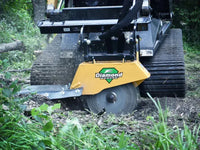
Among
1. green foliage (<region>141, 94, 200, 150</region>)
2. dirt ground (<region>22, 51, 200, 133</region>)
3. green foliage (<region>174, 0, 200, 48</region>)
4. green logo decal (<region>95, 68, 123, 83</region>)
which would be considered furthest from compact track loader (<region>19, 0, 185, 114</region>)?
green foliage (<region>174, 0, 200, 48</region>)

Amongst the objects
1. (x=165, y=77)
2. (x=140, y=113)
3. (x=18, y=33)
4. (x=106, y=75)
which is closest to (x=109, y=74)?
(x=106, y=75)

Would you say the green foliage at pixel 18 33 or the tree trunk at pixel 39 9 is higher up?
the tree trunk at pixel 39 9

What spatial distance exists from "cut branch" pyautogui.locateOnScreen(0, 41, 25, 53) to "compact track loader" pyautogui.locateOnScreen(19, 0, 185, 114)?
305cm

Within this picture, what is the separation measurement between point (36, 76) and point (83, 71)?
1180mm

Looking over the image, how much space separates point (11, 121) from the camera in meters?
2.94

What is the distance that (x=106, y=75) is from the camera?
481 cm

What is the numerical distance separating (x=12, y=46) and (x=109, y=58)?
5089 mm

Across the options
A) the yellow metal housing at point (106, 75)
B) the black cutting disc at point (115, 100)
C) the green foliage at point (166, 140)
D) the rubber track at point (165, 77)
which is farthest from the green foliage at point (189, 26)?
the green foliage at point (166, 140)

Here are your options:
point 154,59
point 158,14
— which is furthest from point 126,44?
point 158,14

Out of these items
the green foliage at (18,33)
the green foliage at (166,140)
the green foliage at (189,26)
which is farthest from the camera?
the green foliage at (189,26)

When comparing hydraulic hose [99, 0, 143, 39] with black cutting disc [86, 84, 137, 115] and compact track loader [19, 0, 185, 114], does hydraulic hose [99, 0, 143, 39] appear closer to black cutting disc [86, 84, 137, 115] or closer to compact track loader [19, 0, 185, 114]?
compact track loader [19, 0, 185, 114]

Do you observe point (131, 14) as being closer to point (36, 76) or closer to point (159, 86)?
point (159, 86)

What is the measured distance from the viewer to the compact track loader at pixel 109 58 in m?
4.83

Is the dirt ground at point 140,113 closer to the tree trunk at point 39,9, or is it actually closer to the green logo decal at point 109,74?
the green logo decal at point 109,74
